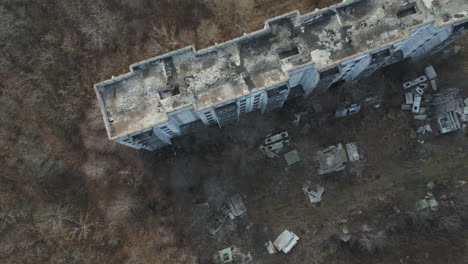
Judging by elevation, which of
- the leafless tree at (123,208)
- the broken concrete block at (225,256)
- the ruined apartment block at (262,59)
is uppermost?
the ruined apartment block at (262,59)

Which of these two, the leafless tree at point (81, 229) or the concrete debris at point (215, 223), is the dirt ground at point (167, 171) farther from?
the concrete debris at point (215, 223)

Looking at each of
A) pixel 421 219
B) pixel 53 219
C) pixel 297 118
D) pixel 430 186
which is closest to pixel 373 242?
pixel 421 219

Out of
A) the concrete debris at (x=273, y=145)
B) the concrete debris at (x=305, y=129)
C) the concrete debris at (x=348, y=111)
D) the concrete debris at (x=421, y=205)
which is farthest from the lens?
the concrete debris at (x=305, y=129)

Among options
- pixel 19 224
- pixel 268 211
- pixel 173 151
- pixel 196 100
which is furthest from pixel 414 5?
pixel 19 224

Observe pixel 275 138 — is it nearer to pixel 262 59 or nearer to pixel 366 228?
pixel 262 59

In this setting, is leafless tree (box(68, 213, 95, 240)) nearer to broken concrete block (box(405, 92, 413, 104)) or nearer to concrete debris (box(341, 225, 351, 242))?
concrete debris (box(341, 225, 351, 242))

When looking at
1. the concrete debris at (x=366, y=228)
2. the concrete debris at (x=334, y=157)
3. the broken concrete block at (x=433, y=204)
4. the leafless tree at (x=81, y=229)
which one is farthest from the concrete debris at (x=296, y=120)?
the leafless tree at (x=81, y=229)
